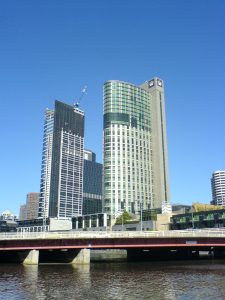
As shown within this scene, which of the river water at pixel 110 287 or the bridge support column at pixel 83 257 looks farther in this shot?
the bridge support column at pixel 83 257

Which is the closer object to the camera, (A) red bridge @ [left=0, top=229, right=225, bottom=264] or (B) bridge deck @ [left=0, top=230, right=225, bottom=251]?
(B) bridge deck @ [left=0, top=230, right=225, bottom=251]

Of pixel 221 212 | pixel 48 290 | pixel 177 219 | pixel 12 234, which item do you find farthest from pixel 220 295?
pixel 177 219

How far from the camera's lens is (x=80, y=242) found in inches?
3297

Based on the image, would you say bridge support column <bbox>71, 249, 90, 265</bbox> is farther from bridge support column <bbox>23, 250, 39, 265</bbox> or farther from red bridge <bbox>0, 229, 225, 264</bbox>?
bridge support column <bbox>23, 250, 39, 265</bbox>

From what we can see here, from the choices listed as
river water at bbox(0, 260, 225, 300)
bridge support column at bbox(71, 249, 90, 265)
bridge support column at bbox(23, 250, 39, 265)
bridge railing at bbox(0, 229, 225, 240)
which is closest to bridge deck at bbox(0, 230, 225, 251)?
bridge railing at bbox(0, 229, 225, 240)

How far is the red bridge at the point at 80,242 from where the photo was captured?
8119 cm

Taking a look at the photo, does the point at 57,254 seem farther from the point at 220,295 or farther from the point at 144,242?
the point at 220,295

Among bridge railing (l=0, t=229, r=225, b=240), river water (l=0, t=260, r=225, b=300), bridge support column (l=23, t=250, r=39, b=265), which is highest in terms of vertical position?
bridge railing (l=0, t=229, r=225, b=240)

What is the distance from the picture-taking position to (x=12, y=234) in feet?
269

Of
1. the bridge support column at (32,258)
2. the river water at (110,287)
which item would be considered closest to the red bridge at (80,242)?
the bridge support column at (32,258)

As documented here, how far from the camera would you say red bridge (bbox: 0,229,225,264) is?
266 feet

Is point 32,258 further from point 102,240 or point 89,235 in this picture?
point 102,240

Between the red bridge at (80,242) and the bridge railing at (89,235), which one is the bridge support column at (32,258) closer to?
the red bridge at (80,242)

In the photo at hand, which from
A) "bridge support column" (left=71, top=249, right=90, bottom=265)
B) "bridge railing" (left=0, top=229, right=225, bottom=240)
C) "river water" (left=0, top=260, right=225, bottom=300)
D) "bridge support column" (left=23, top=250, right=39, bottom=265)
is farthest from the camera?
"bridge support column" (left=71, top=249, right=90, bottom=265)
